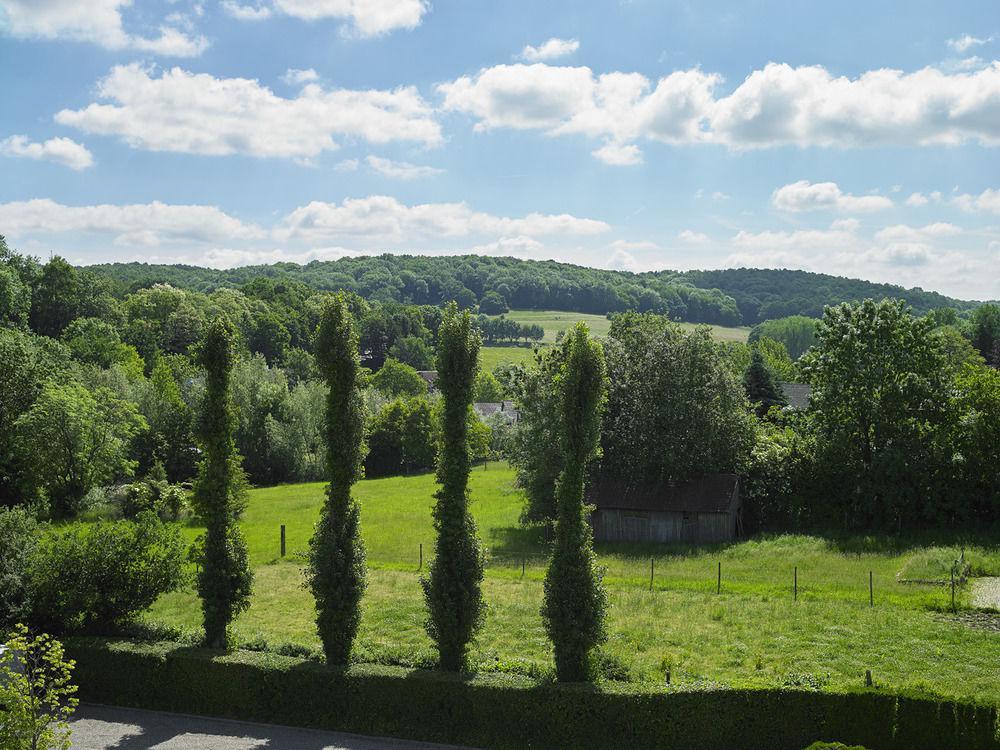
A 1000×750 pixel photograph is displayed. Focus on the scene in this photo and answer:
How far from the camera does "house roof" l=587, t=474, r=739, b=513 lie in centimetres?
3709

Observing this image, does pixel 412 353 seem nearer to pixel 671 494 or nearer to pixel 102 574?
pixel 671 494

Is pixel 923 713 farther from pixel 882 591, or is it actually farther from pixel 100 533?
pixel 100 533

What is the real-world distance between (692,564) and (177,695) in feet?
64.7

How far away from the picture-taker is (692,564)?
30984mm

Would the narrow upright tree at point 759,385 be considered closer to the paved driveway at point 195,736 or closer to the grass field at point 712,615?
the grass field at point 712,615

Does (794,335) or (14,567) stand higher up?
(794,335)

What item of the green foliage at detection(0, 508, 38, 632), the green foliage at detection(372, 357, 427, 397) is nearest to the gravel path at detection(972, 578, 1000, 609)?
the green foliage at detection(0, 508, 38, 632)

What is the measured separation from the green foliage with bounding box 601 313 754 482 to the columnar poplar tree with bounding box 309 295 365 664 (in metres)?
21.8

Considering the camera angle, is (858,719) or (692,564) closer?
(858,719)

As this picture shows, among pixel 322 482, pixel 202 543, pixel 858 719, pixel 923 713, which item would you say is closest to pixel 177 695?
pixel 202 543

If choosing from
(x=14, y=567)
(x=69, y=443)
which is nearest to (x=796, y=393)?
(x=69, y=443)

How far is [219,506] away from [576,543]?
877cm

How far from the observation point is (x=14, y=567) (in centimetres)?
1922

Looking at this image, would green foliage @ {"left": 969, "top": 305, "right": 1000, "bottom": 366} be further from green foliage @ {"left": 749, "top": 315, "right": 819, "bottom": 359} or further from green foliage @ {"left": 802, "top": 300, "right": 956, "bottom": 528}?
green foliage @ {"left": 802, "top": 300, "right": 956, "bottom": 528}
